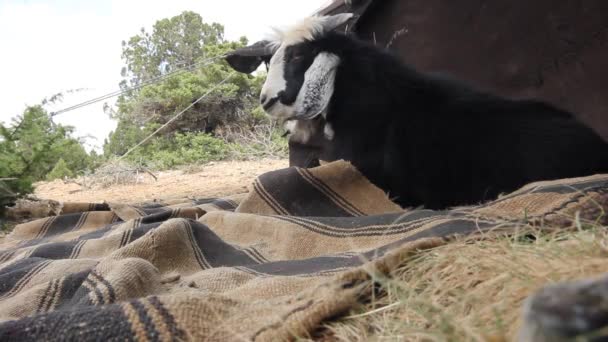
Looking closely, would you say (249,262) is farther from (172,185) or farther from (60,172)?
(60,172)

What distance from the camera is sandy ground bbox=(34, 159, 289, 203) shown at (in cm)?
540

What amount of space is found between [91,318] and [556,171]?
170 cm

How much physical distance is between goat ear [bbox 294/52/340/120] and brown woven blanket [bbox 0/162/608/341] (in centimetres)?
62

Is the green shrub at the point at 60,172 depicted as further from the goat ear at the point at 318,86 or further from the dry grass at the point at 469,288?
the dry grass at the point at 469,288

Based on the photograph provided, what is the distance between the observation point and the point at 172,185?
20.4 feet

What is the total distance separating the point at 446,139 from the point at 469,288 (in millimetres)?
1473

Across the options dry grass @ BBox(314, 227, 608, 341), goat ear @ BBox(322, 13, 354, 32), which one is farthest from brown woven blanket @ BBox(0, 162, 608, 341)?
goat ear @ BBox(322, 13, 354, 32)

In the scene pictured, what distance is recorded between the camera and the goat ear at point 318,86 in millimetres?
2688

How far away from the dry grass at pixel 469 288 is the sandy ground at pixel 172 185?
12.6 ft

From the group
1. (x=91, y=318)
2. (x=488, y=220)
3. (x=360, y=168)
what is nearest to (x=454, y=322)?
(x=91, y=318)

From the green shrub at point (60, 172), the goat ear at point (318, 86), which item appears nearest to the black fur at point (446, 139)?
the goat ear at point (318, 86)

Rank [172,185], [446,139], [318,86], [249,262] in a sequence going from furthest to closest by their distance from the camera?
[172,185] → [318,86] → [446,139] → [249,262]

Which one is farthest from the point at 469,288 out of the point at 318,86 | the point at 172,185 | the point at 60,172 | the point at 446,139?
the point at 60,172

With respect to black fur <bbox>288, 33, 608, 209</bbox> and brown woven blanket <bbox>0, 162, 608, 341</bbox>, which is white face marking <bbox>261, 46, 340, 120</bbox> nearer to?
black fur <bbox>288, 33, 608, 209</bbox>
